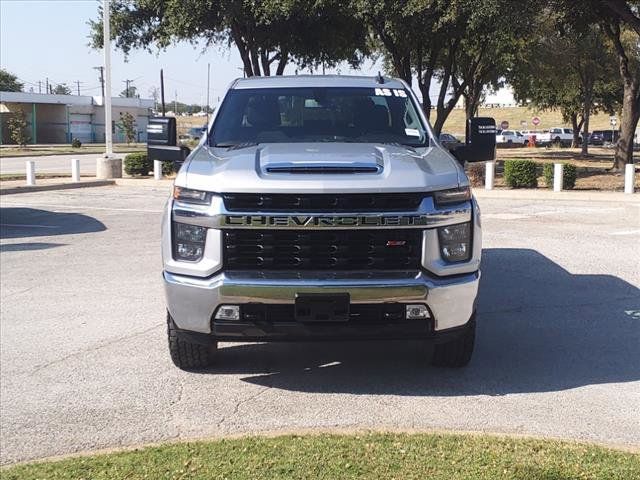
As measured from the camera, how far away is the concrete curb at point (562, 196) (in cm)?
1788

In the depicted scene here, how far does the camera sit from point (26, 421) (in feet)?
15.1

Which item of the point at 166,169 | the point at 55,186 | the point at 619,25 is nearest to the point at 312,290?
the point at 55,186

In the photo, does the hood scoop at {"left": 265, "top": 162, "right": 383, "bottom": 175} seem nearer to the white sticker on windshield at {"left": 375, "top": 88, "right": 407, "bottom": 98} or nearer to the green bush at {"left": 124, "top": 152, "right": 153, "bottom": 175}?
the white sticker on windshield at {"left": 375, "top": 88, "right": 407, "bottom": 98}

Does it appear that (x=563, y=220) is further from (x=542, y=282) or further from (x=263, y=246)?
(x=263, y=246)

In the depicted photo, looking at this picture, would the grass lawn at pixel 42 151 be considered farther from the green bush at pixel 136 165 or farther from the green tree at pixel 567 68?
the green tree at pixel 567 68

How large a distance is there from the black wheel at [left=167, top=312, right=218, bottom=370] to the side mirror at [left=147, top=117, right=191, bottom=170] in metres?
1.53

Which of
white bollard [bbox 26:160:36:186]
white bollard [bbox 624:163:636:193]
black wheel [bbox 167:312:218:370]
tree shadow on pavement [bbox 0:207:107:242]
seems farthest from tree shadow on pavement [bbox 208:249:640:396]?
white bollard [bbox 26:160:36:186]

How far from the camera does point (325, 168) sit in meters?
4.69

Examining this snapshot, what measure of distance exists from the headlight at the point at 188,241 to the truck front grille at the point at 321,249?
0.55 feet

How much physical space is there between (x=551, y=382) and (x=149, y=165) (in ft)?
73.0

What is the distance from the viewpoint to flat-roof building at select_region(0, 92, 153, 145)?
2729 inches

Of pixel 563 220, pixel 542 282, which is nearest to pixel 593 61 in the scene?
pixel 563 220

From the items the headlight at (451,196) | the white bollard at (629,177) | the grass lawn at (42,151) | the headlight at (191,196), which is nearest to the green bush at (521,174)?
the white bollard at (629,177)

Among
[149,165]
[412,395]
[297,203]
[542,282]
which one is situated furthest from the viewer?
[149,165]
